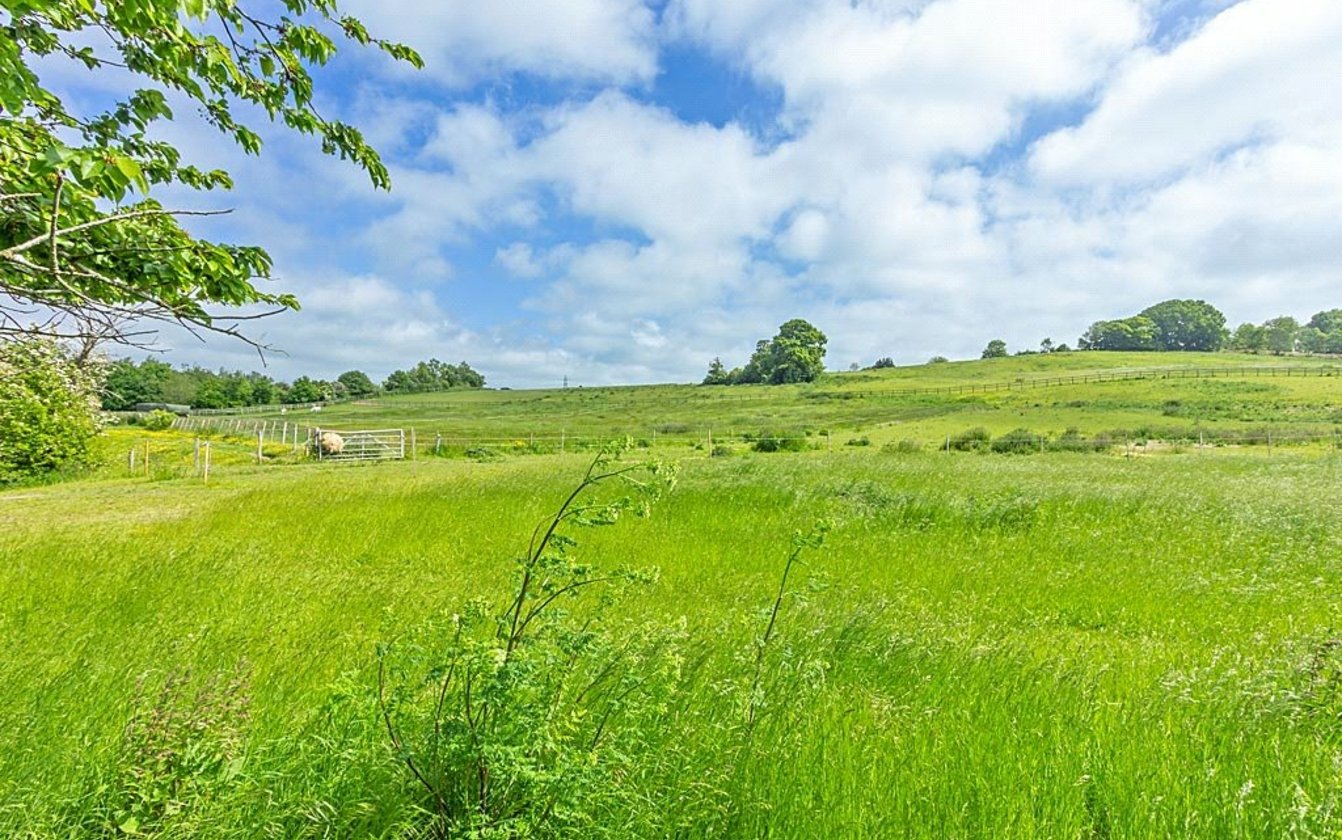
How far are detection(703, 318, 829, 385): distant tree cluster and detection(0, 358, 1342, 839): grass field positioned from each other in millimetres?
102399

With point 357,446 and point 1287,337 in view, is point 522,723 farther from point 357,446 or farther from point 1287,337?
point 1287,337

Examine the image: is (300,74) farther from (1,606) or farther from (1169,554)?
(1169,554)

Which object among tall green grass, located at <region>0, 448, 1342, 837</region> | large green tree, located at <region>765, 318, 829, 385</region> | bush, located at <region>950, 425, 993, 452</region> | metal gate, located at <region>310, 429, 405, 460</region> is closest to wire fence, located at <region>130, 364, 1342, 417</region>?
large green tree, located at <region>765, 318, 829, 385</region>

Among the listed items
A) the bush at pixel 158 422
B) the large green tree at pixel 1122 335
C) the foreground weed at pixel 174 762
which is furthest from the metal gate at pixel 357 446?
the large green tree at pixel 1122 335

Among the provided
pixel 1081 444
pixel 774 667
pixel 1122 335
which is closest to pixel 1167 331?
pixel 1122 335

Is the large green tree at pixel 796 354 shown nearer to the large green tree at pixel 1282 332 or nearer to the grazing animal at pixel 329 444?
the grazing animal at pixel 329 444

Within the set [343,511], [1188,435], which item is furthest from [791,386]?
[343,511]

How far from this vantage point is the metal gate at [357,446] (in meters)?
34.6

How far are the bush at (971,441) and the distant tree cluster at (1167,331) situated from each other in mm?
139571

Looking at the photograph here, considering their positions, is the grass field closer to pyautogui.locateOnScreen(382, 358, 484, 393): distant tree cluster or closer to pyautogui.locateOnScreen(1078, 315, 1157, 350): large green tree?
pyautogui.locateOnScreen(382, 358, 484, 393): distant tree cluster

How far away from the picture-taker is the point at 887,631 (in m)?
4.89

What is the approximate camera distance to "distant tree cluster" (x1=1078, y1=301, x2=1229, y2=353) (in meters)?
145

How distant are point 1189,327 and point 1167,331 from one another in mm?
4395

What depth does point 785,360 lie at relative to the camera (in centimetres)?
11462
